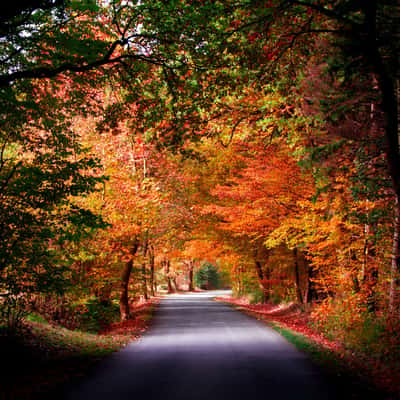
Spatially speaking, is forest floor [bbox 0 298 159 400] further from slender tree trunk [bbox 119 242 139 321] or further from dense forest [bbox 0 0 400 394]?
slender tree trunk [bbox 119 242 139 321]

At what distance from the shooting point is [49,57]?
8398mm

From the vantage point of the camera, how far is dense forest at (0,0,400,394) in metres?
7.98

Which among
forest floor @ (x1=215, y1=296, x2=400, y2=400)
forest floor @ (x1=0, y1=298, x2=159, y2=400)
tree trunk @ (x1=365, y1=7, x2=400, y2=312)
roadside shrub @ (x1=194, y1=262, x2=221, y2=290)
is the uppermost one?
tree trunk @ (x1=365, y1=7, x2=400, y2=312)

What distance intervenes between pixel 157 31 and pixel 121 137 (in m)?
10.9

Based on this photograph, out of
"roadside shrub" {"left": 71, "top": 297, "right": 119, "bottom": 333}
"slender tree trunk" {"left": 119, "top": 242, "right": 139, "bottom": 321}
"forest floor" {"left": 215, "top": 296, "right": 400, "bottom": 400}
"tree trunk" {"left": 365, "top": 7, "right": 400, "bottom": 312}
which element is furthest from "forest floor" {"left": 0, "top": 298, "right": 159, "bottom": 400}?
"tree trunk" {"left": 365, "top": 7, "right": 400, "bottom": 312}

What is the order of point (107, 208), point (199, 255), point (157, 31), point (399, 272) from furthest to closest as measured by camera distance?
point (199, 255)
point (107, 208)
point (399, 272)
point (157, 31)

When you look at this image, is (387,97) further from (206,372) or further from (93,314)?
(93,314)

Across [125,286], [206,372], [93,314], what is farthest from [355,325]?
[125,286]

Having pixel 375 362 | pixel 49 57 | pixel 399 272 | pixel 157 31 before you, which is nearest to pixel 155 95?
pixel 157 31

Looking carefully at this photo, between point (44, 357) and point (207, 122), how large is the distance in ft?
22.1

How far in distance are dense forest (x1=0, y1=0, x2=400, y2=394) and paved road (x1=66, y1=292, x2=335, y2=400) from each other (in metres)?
2.26

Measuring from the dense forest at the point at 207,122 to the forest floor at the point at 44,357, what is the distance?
35.2 inches

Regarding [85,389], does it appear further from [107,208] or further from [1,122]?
[107,208]

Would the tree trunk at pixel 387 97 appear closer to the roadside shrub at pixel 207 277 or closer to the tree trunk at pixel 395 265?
the tree trunk at pixel 395 265
